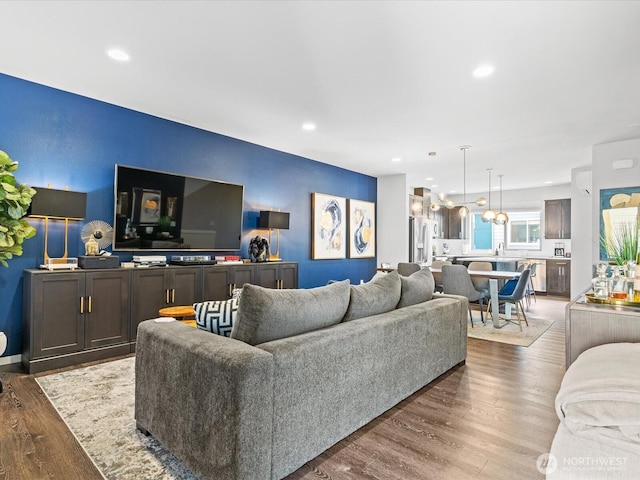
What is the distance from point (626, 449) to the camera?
1.00 metres

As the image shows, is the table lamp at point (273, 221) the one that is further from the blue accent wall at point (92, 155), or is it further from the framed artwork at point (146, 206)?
the framed artwork at point (146, 206)

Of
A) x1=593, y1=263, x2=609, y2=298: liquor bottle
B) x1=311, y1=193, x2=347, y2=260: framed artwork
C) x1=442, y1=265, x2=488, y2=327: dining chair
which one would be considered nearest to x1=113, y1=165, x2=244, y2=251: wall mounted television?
x1=311, y1=193, x2=347, y2=260: framed artwork

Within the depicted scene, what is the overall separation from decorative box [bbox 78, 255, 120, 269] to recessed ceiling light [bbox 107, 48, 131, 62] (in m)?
1.81

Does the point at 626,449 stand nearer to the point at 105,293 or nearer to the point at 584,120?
the point at 105,293

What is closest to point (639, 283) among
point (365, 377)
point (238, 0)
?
point (365, 377)

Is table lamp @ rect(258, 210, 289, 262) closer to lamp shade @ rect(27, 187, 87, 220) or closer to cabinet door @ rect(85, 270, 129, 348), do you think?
cabinet door @ rect(85, 270, 129, 348)

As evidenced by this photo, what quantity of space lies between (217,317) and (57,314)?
7.37 feet

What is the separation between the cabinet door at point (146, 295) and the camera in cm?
373

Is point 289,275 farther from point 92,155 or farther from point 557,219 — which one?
point 557,219

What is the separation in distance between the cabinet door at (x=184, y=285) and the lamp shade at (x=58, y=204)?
3.42ft

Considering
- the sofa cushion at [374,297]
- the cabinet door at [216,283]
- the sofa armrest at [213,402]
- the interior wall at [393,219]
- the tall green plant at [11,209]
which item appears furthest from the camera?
the interior wall at [393,219]

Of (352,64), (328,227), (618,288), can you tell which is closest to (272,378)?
(618,288)

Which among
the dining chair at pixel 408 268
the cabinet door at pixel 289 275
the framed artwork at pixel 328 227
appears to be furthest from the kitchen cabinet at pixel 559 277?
the cabinet door at pixel 289 275

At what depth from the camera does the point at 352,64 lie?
118 inches
